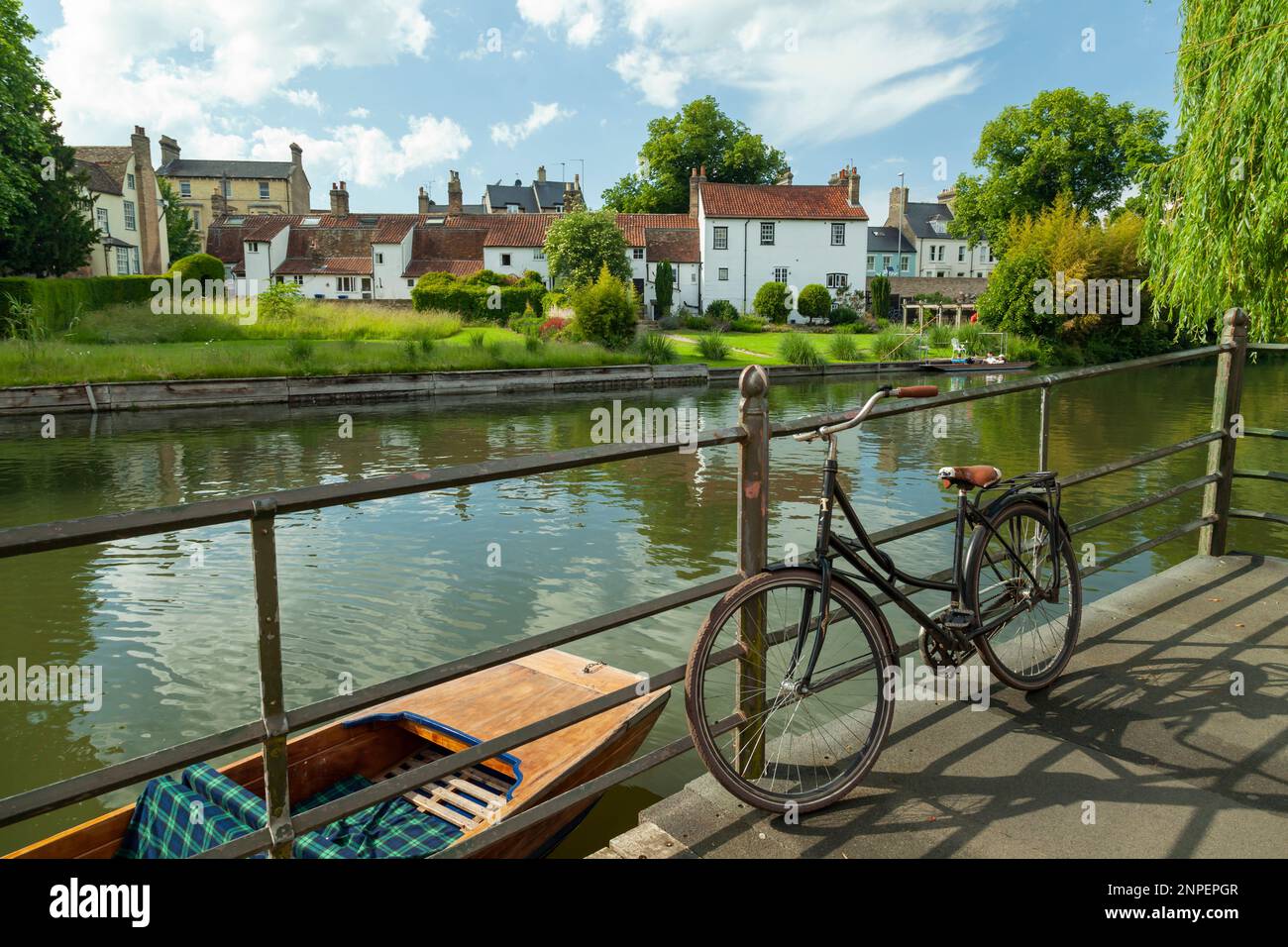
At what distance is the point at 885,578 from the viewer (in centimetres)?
369

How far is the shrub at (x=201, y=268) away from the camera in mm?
46438

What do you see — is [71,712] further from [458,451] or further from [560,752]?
[458,451]

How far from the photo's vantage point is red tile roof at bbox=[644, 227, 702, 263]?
200ft

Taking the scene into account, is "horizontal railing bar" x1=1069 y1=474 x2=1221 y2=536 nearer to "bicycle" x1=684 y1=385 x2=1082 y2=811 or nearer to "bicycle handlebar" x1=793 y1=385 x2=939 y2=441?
"bicycle" x1=684 y1=385 x2=1082 y2=811

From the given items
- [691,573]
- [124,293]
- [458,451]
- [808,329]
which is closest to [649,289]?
[808,329]

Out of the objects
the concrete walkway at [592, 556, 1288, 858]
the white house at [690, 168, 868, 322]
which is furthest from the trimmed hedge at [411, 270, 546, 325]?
the concrete walkway at [592, 556, 1288, 858]

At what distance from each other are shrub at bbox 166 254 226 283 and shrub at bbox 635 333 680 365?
23.4m

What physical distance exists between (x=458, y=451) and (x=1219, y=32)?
46.1ft

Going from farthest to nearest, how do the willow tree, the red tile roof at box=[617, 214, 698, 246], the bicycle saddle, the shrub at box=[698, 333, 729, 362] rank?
the red tile roof at box=[617, 214, 698, 246] < the shrub at box=[698, 333, 729, 362] < the willow tree < the bicycle saddle

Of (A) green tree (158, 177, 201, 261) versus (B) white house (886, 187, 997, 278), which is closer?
(A) green tree (158, 177, 201, 261)

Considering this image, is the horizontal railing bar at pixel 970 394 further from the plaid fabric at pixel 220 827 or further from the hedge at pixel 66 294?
the hedge at pixel 66 294

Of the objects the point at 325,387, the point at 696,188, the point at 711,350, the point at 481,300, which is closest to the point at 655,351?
the point at 711,350

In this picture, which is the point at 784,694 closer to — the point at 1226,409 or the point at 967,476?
the point at 967,476

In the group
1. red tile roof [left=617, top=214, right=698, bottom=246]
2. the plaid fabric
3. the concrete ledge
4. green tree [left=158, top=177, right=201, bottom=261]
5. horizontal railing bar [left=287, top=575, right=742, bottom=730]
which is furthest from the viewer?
green tree [left=158, top=177, right=201, bottom=261]
